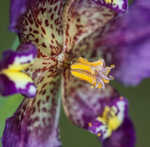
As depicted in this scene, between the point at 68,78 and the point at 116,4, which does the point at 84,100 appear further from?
the point at 116,4

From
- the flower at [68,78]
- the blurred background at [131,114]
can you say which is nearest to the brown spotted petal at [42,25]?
the flower at [68,78]

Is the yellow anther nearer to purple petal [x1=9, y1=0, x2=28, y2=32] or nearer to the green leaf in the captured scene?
the green leaf

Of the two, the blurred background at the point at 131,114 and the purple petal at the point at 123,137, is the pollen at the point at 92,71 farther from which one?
the blurred background at the point at 131,114

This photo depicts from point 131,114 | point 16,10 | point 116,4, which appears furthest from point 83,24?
point 131,114

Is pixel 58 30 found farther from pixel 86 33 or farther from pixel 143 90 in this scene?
pixel 143 90

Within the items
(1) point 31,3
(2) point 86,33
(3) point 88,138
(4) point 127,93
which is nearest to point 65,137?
(3) point 88,138

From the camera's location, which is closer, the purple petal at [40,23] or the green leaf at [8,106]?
the purple petal at [40,23]
